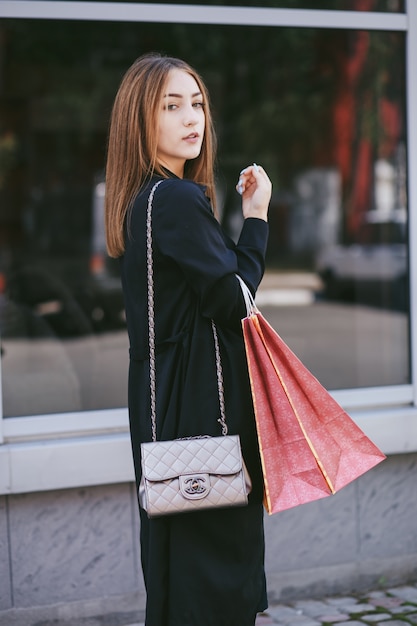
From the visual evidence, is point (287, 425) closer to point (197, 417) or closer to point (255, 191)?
point (197, 417)

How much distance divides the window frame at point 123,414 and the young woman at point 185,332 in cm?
111

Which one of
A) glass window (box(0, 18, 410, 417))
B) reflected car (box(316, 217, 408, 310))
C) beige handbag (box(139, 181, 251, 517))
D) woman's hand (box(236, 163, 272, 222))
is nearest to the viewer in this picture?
beige handbag (box(139, 181, 251, 517))

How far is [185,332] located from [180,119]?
0.62 m

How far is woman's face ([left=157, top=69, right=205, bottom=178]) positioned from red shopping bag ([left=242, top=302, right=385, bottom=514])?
21.5 inches

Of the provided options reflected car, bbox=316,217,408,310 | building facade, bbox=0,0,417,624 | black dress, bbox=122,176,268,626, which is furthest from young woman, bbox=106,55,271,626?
Answer: reflected car, bbox=316,217,408,310

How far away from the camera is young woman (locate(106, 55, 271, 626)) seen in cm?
238

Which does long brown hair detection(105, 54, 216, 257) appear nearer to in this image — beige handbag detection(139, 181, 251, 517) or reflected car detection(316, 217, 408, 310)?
beige handbag detection(139, 181, 251, 517)

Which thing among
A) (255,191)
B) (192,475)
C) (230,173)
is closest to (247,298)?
(255,191)

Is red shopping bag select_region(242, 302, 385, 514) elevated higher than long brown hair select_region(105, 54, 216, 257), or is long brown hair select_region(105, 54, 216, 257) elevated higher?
long brown hair select_region(105, 54, 216, 257)

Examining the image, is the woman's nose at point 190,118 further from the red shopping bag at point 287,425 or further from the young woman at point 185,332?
the red shopping bag at point 287,425

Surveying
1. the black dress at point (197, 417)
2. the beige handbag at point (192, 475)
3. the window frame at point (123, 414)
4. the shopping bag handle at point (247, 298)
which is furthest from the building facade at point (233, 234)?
the shopping bag handle at point (247, 298)

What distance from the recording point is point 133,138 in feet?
8.20

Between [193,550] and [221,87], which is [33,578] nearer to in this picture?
[193,550]

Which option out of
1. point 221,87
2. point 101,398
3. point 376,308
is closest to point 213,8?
point 101,398
